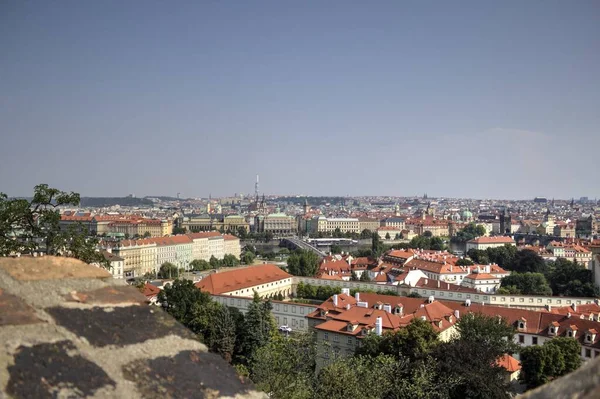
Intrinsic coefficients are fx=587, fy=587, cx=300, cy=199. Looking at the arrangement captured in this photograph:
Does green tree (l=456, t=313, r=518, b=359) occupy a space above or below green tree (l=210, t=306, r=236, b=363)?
above

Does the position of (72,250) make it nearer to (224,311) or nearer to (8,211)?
(8,211)

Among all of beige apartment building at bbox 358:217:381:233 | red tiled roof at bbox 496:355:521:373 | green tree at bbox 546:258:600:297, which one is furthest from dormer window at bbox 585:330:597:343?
beige apartment building at bbox 358:217:381:233

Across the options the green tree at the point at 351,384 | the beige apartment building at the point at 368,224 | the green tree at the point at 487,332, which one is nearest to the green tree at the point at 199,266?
the green tree at the point at 487,332

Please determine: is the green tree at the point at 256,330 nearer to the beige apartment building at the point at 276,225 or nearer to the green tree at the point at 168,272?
the green tree at the point at 168,272

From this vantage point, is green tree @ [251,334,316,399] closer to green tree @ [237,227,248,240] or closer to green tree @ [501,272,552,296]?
green tree @ [501,272,552,296]

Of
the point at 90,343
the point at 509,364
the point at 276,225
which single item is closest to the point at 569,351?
the point at 509,364

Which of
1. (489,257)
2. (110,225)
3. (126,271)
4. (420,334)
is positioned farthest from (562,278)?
(110,225)

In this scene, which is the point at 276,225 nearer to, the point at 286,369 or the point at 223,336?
the point at 223,336
